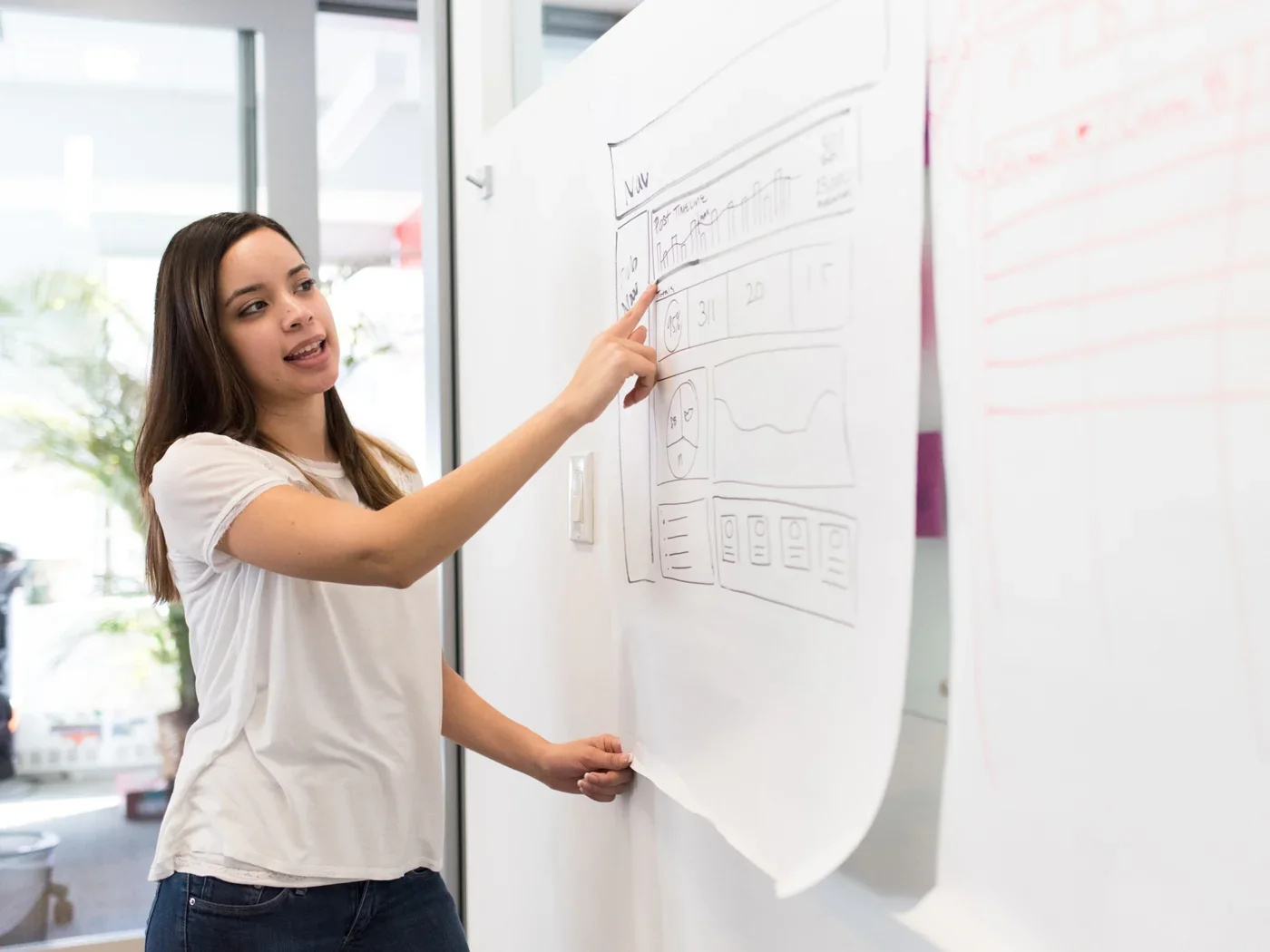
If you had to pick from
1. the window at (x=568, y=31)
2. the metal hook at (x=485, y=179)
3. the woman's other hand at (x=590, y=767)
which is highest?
the window at (x=568, y=31)

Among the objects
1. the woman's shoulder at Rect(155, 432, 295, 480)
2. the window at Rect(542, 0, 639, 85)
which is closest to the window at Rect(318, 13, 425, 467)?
the window at Rect(542, 0, 639, 85)

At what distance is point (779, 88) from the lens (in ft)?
2.93

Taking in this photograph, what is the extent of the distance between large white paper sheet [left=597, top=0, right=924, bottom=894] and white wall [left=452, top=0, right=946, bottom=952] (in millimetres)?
44

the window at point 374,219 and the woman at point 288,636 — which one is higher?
the window at point 374,219

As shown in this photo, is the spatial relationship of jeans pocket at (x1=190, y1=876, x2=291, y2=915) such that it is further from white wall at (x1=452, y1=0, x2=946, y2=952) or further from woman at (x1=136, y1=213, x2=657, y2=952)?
white wall at (x1=452, y1=0, x2=946, y2=952)

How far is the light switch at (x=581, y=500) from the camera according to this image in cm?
131

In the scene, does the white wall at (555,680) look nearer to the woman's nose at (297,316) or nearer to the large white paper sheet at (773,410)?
the large white paper sheet at (773,410)

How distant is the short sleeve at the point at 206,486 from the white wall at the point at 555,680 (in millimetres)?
387

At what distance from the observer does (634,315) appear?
3.68 ft

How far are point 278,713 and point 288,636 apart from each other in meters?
Answer: 0.08

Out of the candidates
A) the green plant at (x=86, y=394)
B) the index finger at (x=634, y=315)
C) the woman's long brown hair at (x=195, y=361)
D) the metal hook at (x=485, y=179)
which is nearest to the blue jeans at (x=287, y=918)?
the woman's long brown hair at (x=195, y=361)

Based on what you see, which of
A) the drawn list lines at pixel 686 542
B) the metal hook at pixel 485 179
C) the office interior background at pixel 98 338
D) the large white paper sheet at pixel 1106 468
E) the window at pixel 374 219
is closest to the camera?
the large white paper sheet at pixel 1106 468

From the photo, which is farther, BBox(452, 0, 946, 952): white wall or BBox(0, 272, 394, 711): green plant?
BBox(0, 272, 394, 711): green plant

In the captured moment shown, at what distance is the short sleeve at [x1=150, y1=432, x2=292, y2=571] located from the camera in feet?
3.59
